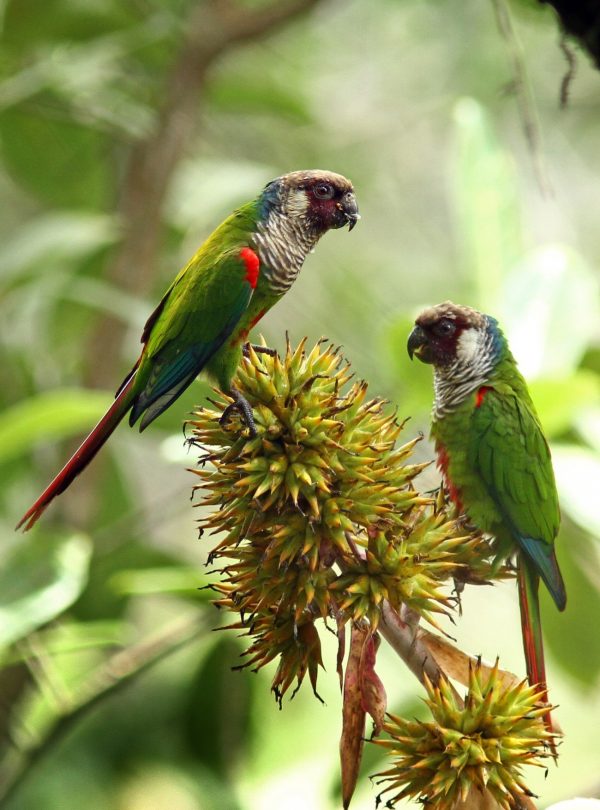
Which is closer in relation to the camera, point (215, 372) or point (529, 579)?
point (215, 372)

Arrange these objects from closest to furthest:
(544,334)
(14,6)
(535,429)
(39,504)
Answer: (39,504), (535,429), (544,334), (14,6)

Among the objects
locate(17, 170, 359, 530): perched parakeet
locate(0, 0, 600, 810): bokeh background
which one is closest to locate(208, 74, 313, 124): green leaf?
locate(0, 0, 600, 810): bokeh background

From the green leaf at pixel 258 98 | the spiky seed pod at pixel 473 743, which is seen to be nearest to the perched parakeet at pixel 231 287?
the spiky seed pod at pixel 473 743

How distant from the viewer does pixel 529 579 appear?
4.50ft

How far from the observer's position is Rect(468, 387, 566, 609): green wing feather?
1.36m

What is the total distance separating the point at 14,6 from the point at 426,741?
2.99 m

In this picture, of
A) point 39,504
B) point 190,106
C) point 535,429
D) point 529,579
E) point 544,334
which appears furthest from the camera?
point 190,106

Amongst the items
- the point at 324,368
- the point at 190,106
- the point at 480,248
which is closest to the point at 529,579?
the point at 324,368

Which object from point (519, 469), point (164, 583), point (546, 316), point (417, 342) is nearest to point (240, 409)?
point (417, 342)

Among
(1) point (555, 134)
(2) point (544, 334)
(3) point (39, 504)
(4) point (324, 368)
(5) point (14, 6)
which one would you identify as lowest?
(3) point (39, 504)

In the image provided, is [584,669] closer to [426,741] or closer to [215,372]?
[426,741]

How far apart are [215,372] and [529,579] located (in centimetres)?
54

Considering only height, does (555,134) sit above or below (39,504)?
above

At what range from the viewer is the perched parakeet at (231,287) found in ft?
3.60
